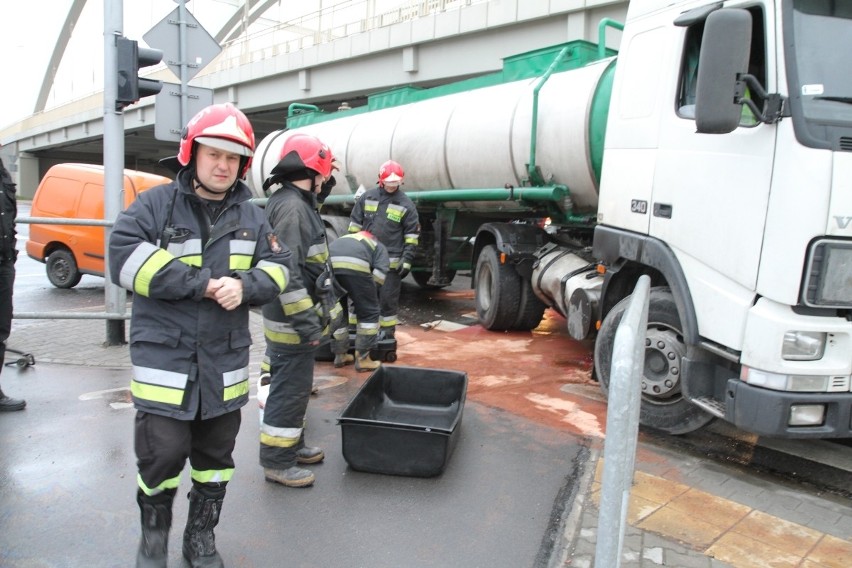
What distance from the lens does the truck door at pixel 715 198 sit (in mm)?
3383

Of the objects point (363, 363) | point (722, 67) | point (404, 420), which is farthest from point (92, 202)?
point (722, 67)

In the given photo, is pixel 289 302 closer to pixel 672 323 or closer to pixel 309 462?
pixel 309 462

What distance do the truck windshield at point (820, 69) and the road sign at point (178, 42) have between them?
5.12 m

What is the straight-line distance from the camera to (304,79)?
20.8 meters

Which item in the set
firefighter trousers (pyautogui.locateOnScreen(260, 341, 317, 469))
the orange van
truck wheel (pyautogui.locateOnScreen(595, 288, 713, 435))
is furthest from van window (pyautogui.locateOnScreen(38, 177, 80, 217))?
truck wheel (pyautogui.locateOnScreen(595, 288, 713, 435))

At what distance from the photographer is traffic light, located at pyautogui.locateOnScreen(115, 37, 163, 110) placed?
589 cm

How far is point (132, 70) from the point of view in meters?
5.93

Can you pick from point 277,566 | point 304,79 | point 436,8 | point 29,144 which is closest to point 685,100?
point 277,566

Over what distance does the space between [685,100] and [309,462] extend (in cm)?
301

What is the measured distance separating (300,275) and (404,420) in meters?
1.46

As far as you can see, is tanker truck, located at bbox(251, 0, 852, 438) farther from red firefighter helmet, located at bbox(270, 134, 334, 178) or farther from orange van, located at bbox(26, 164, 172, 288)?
orange van, located at bbox(26, 164, 172, 288)

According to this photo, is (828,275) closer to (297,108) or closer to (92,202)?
(92,202)

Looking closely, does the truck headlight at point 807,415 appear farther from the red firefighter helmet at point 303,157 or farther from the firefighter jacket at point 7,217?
the firefighter jacket at point 7,217

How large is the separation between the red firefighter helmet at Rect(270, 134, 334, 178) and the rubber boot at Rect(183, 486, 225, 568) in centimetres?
163
